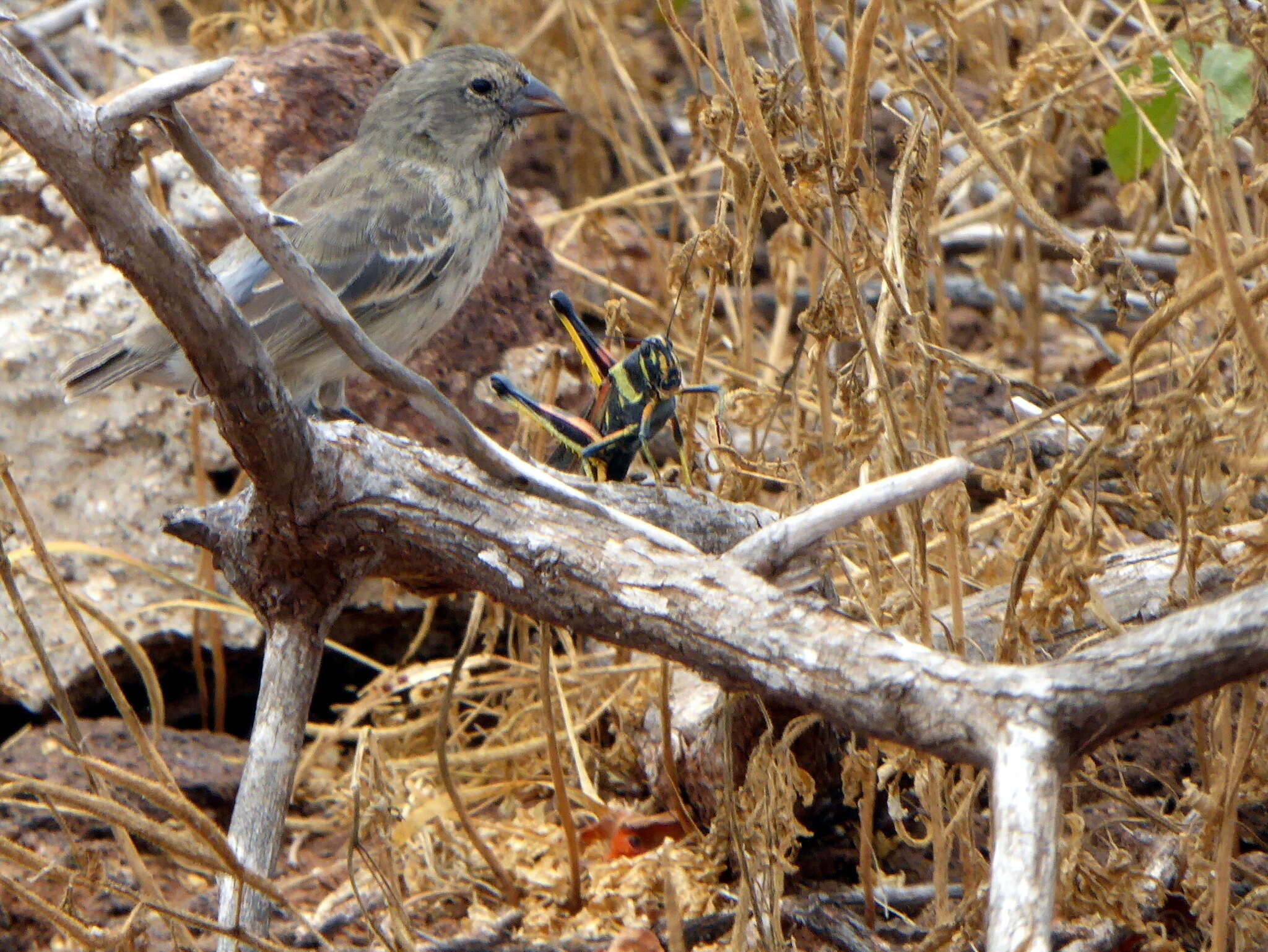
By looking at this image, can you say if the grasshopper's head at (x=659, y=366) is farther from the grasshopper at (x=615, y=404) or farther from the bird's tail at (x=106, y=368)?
the bird's tail at (x=106, y=368)

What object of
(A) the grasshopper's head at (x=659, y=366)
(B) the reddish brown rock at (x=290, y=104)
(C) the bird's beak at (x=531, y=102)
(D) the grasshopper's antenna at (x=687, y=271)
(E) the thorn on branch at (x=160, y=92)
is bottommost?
(A) the grasshopper's head at (x=659, y=366)

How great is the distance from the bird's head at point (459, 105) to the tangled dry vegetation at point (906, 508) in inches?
15.2

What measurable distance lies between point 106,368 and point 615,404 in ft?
5.17

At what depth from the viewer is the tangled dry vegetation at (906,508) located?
215cm

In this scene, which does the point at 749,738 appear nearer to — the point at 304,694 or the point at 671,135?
the point at 304,694

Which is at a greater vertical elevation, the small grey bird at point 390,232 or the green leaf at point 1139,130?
the small grey bird at point 390,232

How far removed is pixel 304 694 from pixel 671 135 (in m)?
3.91

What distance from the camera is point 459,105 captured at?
163 inches

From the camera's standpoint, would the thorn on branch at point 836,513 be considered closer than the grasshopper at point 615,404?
Yes

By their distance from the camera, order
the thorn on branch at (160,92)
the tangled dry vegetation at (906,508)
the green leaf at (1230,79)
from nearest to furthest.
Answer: the thorn on branch at (160,92), the tangled dry vegetation at (906,508), the green leaf at (1230,79)

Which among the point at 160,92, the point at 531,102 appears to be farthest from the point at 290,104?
the point at 160,92

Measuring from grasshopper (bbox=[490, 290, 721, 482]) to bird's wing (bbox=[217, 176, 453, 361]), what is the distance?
3.94ft

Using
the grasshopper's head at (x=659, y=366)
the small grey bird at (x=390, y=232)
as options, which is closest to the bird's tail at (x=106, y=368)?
the small grey bird at (x=390, y=232)

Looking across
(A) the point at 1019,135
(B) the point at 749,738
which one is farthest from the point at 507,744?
(A) the point at 1019,135
